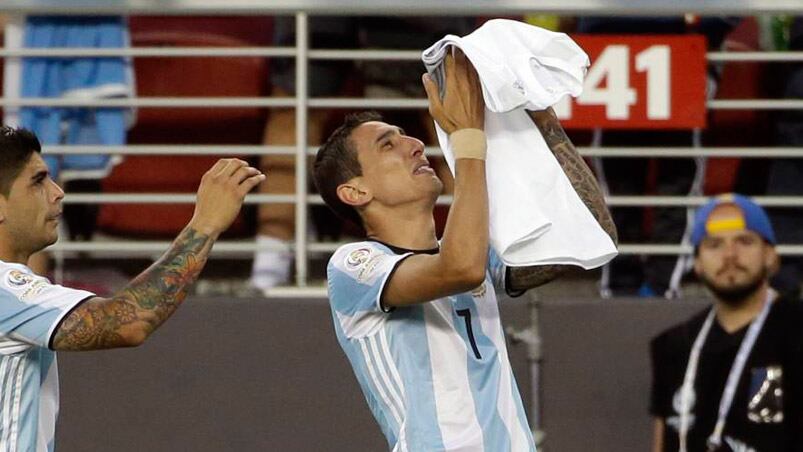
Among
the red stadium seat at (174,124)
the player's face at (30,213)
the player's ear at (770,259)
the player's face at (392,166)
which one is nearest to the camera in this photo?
the player's face at (30,213)

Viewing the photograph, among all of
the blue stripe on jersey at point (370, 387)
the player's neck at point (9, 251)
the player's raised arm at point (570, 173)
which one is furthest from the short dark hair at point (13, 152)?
the player's raised arm at point (570, 173)

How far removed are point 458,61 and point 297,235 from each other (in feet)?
11.2

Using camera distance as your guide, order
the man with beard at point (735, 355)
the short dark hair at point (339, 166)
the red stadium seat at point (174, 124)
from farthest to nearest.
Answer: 1. the red stadium seat at point (174, 124)
2. the man with beard at point (735, 355)
3. the short dark hair at point (339, 166)

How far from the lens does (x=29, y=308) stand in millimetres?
4617

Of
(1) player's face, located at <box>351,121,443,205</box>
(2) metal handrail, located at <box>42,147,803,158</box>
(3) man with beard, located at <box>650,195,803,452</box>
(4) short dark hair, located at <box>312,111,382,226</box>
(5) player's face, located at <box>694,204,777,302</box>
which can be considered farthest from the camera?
(2) metal handrail, located at <box>42,147,803,158</box>

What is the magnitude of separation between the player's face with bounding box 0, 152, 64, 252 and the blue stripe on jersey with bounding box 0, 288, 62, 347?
23 cm

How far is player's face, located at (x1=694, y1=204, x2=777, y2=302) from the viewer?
739cm

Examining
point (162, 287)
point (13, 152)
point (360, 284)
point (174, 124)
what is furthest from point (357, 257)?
point (174, 124)

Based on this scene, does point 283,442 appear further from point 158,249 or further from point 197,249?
point 197,249

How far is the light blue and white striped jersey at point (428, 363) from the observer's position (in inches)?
189

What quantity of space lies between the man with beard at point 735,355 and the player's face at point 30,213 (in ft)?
11.4

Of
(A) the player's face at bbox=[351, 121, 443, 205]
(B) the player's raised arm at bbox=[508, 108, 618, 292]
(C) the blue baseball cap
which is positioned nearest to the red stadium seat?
(C) the blue baseball cap

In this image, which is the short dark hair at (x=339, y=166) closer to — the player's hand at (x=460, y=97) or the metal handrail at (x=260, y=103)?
the player's hand at (x=460, y=97)

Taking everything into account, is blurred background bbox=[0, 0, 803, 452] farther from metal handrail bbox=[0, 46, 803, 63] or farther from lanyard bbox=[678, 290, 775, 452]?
lanyard bbox=[678, 290, 775, 452]
